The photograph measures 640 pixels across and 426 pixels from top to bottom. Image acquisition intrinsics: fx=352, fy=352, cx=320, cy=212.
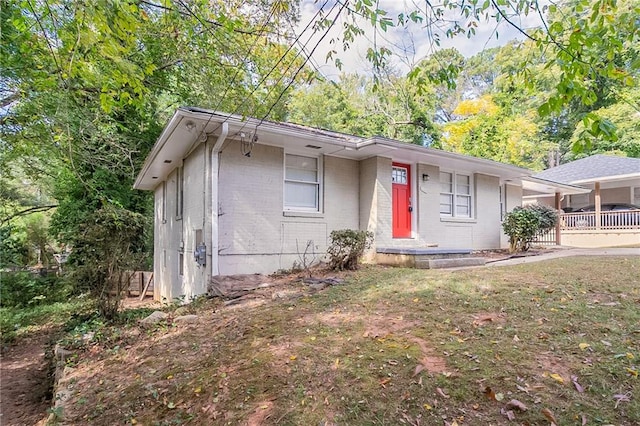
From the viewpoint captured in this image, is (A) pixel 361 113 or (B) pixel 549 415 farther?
(A) pixel 361 113

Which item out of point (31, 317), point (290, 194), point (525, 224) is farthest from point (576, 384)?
point (31, 317)

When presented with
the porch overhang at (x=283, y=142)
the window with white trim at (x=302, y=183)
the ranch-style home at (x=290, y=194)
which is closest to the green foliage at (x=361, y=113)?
the ranch-style home at (x=290, y=194)

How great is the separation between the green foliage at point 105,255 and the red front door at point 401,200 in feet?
20.8

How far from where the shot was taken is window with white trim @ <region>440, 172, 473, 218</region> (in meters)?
11.0

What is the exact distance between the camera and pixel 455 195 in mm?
11156

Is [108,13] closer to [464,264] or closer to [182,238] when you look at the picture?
[182,238]

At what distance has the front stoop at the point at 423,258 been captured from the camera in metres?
7.92

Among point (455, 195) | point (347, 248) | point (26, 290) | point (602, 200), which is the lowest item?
point (26, 290)

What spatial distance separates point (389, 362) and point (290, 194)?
18.3ft

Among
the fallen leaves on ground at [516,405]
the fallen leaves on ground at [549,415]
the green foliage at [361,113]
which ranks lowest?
the fallen leaves on ground at [549,415]

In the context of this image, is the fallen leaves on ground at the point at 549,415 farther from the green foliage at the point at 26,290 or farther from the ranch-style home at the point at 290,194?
the green foliage at the point at 26,290

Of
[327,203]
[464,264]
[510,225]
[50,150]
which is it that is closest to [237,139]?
[327,203]

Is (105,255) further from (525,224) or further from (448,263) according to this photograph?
(525,224)

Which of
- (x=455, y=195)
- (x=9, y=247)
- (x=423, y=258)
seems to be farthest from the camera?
(x=9, y=247)
